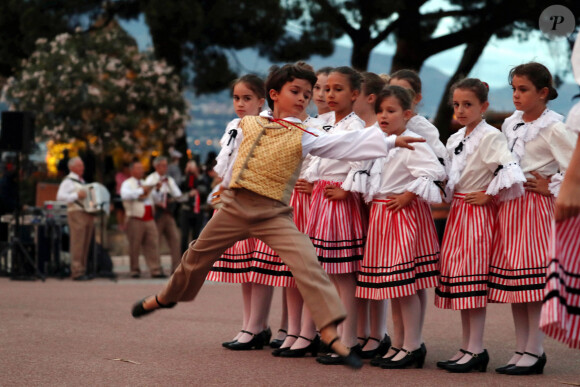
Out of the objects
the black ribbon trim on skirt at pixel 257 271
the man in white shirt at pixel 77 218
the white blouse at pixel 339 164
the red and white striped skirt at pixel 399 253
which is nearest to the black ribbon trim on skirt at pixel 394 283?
the red and white striped skirt at pixel 399 253

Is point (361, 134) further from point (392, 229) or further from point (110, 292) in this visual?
point (110, 292)

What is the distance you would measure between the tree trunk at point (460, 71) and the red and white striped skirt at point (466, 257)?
15461 millimetres

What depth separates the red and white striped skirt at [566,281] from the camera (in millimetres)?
3736

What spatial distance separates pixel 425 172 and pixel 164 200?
9191 mm

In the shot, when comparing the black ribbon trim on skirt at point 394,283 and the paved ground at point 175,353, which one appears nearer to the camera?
the paved ground at point 175,353

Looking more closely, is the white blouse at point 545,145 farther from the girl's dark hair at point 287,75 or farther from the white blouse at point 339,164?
the girl's dark hair at point 287,75

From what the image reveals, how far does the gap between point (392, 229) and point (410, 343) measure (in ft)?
2.35

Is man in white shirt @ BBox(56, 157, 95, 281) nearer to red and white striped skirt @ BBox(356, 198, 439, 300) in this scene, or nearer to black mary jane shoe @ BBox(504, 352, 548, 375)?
red and white striped skirt @ BBox(356, 198, 439, 300)

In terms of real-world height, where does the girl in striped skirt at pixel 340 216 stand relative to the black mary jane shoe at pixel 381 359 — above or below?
above

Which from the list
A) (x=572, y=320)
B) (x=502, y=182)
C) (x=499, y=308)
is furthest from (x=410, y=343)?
(x=499, y=308)

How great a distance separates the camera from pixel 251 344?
6.95 metres

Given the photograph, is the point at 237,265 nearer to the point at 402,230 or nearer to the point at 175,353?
the point at 175,353

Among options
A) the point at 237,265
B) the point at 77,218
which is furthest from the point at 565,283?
the point at 77,218

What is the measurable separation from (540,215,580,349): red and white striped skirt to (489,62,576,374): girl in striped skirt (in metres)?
2.08
